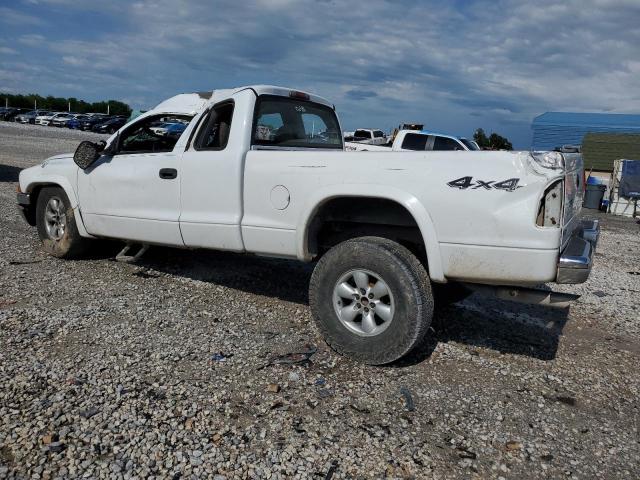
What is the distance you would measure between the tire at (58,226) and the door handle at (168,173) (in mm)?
1625

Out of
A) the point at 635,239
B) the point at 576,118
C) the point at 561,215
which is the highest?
the point at 576,118

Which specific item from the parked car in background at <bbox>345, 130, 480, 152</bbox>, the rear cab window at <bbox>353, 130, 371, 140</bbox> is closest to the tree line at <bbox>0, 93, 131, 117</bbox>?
the rear cab window at <bbox>353, 130, 371, 140</bbox>

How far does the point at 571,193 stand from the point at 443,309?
2.01 meters

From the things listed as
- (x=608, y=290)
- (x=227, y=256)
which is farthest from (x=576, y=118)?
(x=227, y=256)

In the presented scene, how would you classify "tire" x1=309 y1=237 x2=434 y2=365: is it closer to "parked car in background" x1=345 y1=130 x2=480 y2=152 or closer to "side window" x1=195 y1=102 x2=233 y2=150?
"side window" x1=195 y1=102 x2=233 y2=150

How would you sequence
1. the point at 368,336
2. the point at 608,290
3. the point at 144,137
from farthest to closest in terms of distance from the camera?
the point at 608,290 < the point at 144,137 < the point at 368,336

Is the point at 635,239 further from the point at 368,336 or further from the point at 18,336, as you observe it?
the point at 18,336

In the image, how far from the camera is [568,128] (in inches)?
1068

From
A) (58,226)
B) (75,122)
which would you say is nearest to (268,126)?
(58,226)

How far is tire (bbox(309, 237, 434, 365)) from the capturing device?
3.80 m

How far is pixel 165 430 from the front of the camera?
305 centimetres

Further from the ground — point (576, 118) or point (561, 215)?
point (576, 118)

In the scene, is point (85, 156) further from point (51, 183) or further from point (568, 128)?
point (568, 128)

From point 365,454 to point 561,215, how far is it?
72.7 inches
